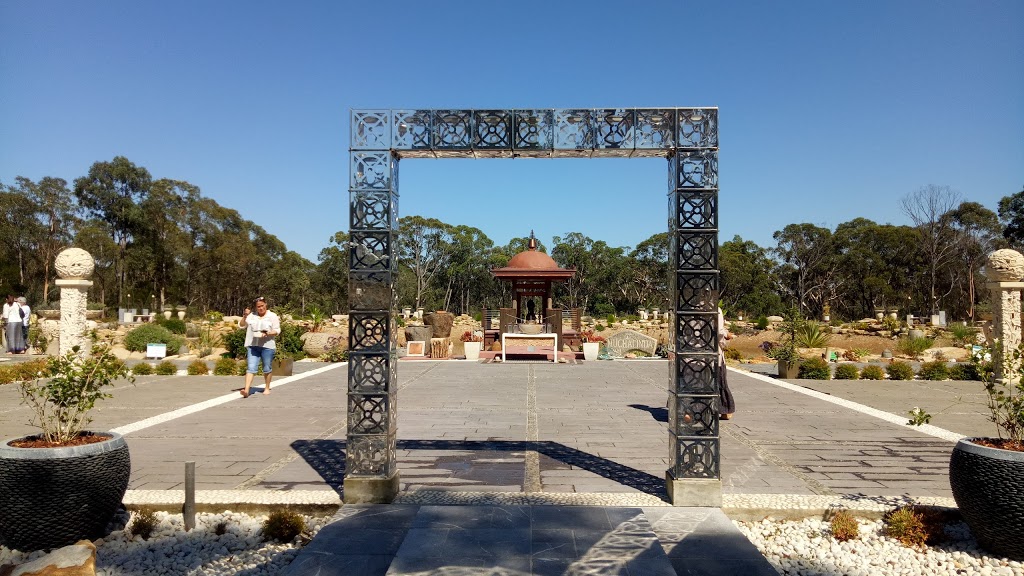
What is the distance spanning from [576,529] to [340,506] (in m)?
1.84

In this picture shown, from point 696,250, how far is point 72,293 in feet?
35.8

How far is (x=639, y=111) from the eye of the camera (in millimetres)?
5074

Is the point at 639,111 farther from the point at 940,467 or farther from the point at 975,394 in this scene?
the point at 975,394

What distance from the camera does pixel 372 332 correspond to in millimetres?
4926

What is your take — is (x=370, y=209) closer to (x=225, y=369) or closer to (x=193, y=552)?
(x=193, y=552)

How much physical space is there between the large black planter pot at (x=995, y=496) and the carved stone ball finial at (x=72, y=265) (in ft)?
40.9

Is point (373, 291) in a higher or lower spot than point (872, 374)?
higher

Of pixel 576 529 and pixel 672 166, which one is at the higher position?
pixel 672 166

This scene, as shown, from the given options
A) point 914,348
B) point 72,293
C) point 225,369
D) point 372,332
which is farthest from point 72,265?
point 914,348

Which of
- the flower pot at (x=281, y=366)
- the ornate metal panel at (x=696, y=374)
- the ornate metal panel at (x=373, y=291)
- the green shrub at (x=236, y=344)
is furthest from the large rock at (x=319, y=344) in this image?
the ornate metal panel at (x=696, y=374)

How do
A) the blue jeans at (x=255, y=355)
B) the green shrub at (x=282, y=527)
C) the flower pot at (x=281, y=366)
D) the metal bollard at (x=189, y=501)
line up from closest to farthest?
the green shrub at (x=282, y=527) → the metal bollard at (x=189, y=501) → the blue jeans at (x=255, y=355) → the flower pot at (x=281, y=366)

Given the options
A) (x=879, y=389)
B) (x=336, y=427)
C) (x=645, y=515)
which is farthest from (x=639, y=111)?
(x=879, y=389)

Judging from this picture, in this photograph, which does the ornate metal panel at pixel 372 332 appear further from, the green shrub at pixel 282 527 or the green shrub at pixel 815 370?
the green shrub at pixel 815 370

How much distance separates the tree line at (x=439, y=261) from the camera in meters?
41.6
